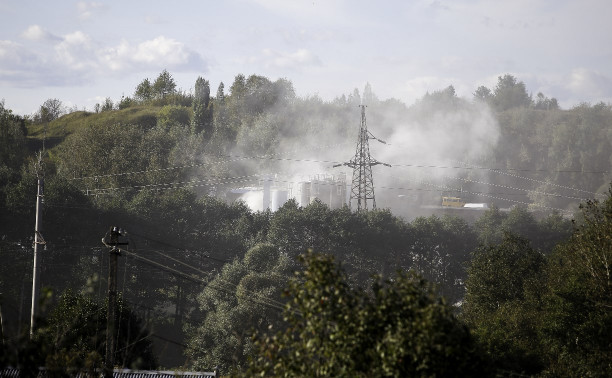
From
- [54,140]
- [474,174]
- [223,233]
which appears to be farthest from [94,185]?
[474,174]

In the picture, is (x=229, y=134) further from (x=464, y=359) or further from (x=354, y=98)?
(x=464, y=359)

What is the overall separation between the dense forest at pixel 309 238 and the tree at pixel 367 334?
0.03 metres

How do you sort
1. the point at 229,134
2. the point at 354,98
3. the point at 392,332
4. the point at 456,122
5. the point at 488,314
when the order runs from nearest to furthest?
the point at 392,332 < the point at 488,314 < the point at 229,134 < the point at 456,122 < the point at 354,98

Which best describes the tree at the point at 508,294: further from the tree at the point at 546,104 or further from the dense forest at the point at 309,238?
the tree at the point at 546,104

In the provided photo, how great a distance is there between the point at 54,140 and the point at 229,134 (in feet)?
102

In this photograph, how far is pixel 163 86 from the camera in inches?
5635

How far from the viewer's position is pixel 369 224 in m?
72.2

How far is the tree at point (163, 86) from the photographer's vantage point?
142650 millimetres

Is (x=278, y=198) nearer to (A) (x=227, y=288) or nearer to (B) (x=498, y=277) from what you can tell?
(A) (x=227, y=288)

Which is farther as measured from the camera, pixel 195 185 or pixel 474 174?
pixel 474 174

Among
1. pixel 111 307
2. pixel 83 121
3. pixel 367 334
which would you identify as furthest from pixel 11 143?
pixel 367 334

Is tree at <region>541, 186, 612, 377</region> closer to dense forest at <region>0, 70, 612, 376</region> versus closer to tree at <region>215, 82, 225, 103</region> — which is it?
dense forest at <region>0, 70, 612, 376</region>

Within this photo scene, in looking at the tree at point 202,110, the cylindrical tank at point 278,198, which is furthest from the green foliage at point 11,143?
the tree at point 202,110

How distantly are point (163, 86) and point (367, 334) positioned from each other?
137443 millimetres
